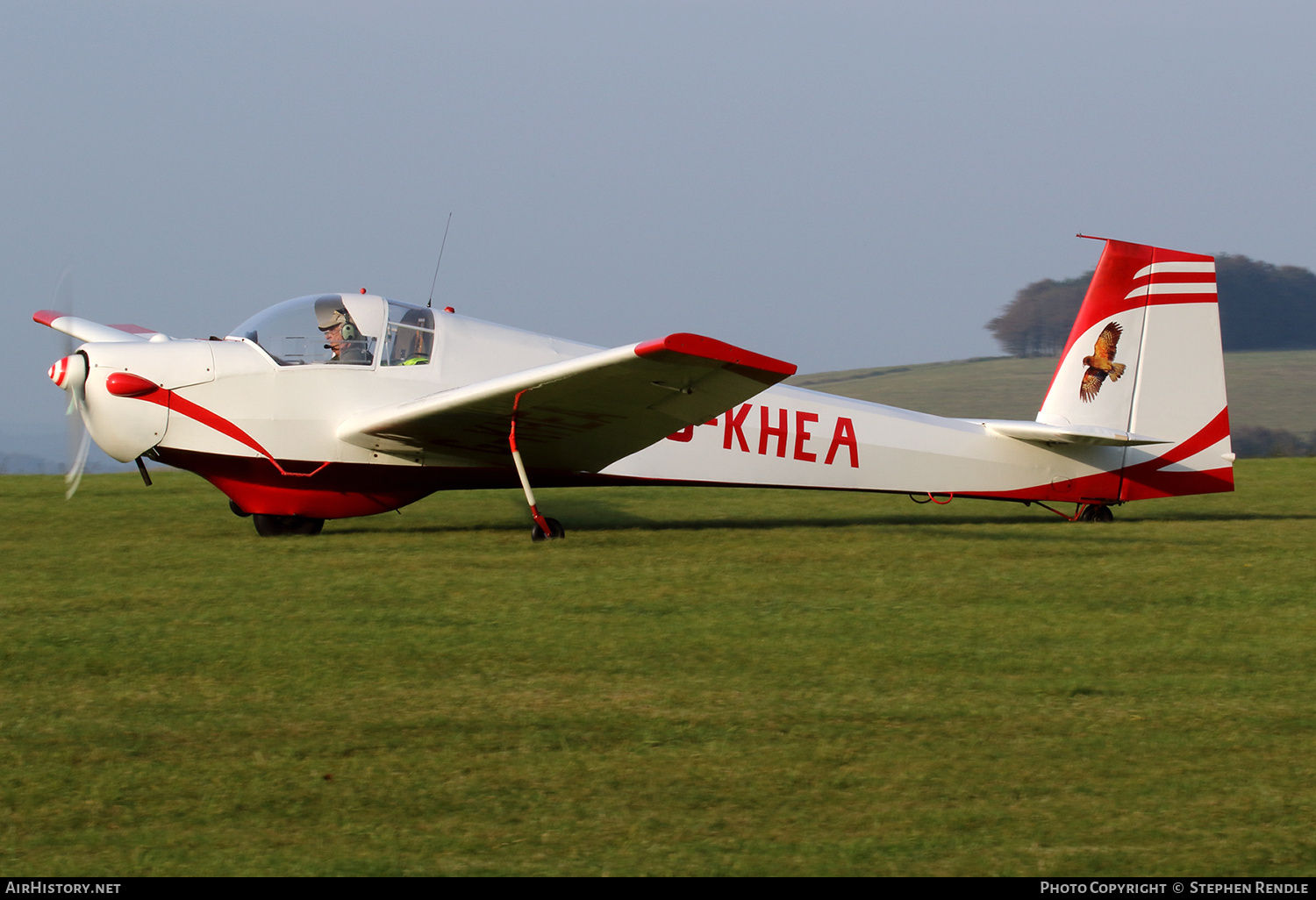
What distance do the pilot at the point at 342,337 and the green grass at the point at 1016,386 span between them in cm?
1752

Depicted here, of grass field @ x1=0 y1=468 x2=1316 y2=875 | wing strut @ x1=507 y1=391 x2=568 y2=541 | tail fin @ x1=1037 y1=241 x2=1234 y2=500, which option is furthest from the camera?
tail fin @ x1=1037 y1=241 x2=1234 y2=500

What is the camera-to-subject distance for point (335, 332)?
799 centimetres

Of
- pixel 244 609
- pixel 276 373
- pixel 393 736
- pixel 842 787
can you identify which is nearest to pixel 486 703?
pixel 393 736

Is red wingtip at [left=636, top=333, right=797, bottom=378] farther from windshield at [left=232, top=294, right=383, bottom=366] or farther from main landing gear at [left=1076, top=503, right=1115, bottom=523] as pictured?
main landing gear at [left=1076, top=503, right=1115, bottom=523]

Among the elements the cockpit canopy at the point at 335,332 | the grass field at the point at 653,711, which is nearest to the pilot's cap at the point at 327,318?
the cockpit canopy at the point at 335,332

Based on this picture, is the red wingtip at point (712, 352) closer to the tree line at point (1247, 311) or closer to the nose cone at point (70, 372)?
the nose cone at point (70, 372)

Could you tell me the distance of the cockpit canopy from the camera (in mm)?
7918

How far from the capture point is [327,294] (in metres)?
8.07

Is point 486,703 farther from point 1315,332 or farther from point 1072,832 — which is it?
Answer: point 1315,332

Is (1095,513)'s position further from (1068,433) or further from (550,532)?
(550,532)

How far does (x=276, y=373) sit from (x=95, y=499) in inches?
144

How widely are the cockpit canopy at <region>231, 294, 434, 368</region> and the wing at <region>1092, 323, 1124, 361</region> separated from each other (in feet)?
19.6

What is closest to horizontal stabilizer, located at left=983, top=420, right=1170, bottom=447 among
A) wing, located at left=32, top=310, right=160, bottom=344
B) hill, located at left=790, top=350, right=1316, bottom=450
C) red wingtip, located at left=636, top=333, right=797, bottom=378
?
red wingtip, located at left=636, top=333, right=797, bottom=378
